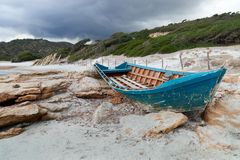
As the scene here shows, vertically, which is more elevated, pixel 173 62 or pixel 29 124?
pixel 173 62

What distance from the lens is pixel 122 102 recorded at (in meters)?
10.4

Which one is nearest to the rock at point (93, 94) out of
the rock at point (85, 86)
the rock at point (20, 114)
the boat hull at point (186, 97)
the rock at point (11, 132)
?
the rock at point (85, 86)

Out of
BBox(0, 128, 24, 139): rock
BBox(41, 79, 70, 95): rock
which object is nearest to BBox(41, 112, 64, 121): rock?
BBox(0, 128, 24, 139): rock

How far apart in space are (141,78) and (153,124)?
16.3 ft

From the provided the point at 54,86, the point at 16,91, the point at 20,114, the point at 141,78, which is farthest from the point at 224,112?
the point at 16,91

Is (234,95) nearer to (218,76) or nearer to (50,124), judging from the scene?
(218,76)

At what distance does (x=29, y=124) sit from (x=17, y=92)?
191 cm

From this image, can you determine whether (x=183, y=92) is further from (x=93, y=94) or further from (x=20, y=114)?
(x=20, y=114)

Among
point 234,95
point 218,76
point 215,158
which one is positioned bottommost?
point 215,158

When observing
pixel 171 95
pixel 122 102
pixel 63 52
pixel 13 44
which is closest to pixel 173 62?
pixel 122 102

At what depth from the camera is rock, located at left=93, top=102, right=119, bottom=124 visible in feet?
28.5

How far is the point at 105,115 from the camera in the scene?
9.04 metres

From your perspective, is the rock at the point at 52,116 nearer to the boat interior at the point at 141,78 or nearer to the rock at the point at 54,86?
the rock at the point at 54,86

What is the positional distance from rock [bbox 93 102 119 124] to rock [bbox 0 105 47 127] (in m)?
1.83
